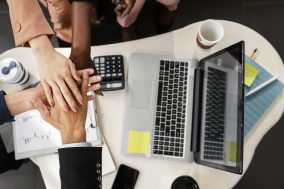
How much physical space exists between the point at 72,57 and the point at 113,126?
0.27m

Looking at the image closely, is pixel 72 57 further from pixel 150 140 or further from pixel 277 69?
pixel 277 69

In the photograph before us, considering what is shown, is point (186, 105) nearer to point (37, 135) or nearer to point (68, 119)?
point (68, 119)

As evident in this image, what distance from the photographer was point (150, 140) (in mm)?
971

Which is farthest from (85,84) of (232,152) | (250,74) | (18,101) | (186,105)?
(250,74)

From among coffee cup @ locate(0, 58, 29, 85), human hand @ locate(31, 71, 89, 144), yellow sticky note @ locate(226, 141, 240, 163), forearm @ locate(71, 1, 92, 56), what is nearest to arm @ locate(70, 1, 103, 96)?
forearm @ locate(71, 1, 92, 56)

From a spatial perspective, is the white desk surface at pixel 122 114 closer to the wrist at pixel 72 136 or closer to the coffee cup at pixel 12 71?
the coffee cup at pixel 12 71

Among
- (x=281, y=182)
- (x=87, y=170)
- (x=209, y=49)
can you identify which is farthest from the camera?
(x=281, y=182)

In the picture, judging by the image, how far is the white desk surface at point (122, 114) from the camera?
961 mm

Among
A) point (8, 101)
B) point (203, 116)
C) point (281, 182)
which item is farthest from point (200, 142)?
point (281, 182)

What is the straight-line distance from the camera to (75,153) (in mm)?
781

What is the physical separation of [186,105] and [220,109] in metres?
0.13

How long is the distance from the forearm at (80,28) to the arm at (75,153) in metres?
0.13

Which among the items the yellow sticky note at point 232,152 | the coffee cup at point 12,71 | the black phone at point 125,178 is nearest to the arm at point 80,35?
the coffee cup at point 12,71

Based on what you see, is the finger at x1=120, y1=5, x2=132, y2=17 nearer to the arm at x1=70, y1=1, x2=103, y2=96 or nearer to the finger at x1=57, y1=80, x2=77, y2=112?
the arm at x1=70, y1=1, x2=103, y2=96
